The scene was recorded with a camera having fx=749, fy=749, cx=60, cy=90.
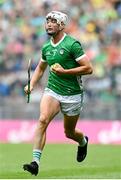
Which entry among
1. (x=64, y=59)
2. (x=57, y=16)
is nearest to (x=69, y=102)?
(x=64, y=59)

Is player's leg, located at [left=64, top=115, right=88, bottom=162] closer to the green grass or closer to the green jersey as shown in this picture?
the green grass

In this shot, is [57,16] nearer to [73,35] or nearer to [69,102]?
[69,102]

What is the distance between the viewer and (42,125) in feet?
36.2

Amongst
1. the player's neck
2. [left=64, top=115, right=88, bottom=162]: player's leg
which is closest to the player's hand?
the player's neck

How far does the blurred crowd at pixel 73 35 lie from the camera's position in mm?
23078

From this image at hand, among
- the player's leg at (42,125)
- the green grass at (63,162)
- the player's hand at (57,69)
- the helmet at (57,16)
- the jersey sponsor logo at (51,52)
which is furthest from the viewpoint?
the green grass at (63,162)

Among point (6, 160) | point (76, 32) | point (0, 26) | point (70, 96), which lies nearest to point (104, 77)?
point (76, 32)

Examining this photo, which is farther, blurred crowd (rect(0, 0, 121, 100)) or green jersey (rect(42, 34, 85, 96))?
blurred crowd (rect(0, 0, 121, 100))

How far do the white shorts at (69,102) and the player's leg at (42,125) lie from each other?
0.32ft

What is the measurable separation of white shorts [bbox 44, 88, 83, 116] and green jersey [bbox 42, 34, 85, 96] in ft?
0.22

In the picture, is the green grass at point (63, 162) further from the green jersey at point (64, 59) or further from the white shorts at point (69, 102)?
the green jersey at point (64, 59)

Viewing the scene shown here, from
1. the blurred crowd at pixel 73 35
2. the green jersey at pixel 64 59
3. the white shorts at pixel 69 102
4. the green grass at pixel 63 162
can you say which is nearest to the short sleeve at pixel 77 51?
the green jersey at pixel 64 59

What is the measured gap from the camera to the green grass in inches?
482

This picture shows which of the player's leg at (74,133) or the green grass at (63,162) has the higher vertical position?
the player's leg at (74,133)
